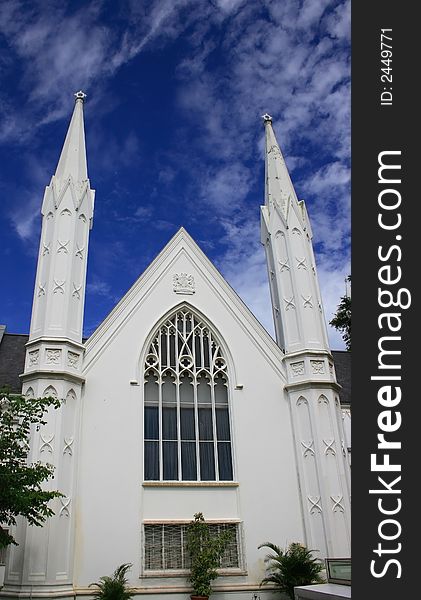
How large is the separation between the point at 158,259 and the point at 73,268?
130 inches

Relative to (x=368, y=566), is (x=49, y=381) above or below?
above

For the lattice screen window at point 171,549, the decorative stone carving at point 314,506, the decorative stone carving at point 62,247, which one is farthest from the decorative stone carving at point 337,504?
the decorative stone carving at point 62,247

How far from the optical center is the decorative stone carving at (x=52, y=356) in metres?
17.3

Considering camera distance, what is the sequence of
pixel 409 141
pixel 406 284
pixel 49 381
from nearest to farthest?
pixel 406 284
pixel 409 141
pixel 49 381

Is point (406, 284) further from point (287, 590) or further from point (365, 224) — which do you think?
point (287, 590)

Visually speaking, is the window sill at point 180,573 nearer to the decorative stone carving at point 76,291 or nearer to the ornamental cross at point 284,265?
the decorative stone carving at point 76,291

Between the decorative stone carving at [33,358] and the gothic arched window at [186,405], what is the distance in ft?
11.8

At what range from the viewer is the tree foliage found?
607 inches

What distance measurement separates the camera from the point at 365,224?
7.95 m

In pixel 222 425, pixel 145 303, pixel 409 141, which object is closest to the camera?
pixel 409 141

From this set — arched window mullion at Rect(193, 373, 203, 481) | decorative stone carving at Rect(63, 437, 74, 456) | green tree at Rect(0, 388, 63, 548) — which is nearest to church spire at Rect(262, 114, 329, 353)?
arched window mullion at Rect(193, 373, 203, 481)

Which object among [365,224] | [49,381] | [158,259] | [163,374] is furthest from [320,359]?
[365,224]

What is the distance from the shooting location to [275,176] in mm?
23906

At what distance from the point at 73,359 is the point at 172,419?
3793 mm
